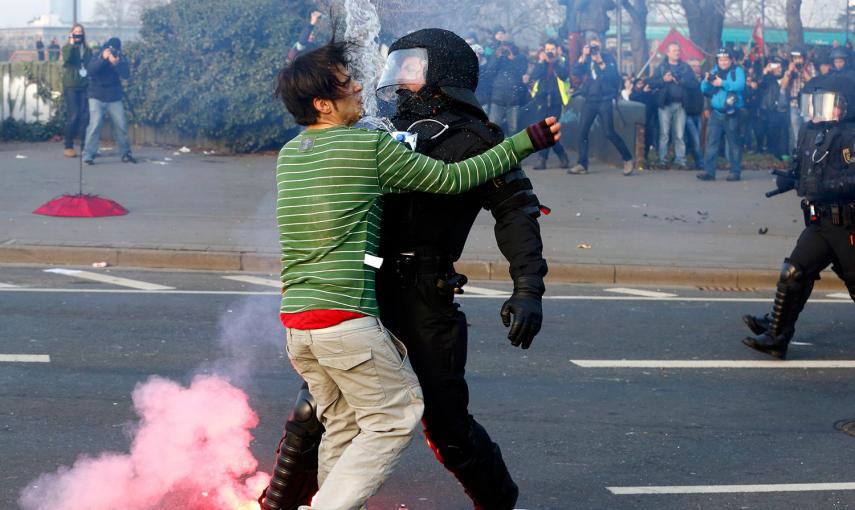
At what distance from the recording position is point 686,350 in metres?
7.96

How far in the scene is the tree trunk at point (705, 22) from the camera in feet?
78.6

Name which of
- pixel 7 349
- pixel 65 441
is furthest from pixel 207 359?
pixel 65 441

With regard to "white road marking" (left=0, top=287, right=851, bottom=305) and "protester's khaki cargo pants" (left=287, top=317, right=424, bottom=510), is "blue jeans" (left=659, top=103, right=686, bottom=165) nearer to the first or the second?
"white road marking" (left=0, top=287, right=851, bottom=305)

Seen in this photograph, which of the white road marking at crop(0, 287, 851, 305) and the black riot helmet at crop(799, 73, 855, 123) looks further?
the white road marking at crop(0, 287, 851, 305)

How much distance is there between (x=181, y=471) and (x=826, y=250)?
4.26 metres

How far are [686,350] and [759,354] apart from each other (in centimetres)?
44

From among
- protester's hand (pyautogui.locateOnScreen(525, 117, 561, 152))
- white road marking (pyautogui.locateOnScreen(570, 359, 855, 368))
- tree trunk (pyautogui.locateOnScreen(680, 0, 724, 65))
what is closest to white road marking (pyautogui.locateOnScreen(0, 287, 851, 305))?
white road marking (pyautogui.locateOnScreen(570, 359, 855, 368))

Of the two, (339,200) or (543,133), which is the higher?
(543,133)

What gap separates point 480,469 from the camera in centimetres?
417

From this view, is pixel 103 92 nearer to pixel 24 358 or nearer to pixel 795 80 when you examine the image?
pixel 795 80

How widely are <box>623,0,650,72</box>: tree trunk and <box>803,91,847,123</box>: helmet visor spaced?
59.8 ft

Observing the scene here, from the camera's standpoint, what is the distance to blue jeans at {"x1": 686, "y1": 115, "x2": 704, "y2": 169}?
18438 millimetres

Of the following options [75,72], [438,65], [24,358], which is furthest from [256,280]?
[75,72]

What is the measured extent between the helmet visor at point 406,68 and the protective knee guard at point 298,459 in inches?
41.8
